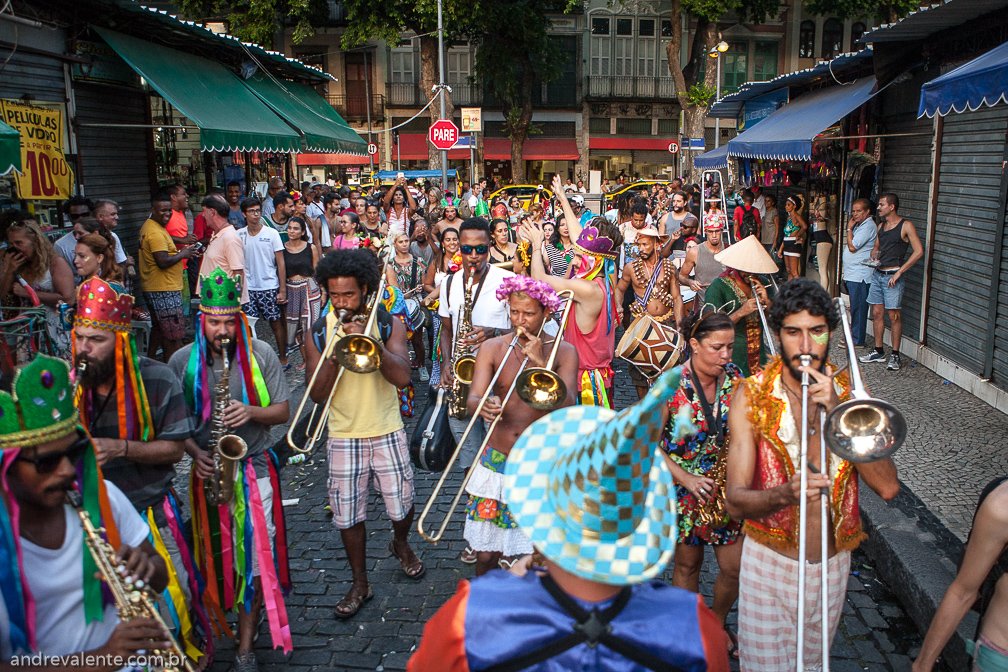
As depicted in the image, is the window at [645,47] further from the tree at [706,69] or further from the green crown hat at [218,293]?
the green crown hat at [218,293]

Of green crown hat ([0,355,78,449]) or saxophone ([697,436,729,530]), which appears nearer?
green crown hat ([0,355,78,449])

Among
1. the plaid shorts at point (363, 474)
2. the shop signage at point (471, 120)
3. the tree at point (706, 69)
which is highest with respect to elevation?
the tree at point (706, 69)

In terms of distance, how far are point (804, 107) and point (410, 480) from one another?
11318mm

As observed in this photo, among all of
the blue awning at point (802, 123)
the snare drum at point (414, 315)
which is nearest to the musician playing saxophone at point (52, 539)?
the snare drum at point (414, 315)

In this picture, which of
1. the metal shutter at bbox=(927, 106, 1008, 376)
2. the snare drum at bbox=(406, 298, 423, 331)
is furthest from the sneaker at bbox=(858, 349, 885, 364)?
the snare drum at bbox=(406, 298, 423, 331)

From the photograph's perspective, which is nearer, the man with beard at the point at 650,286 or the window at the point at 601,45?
the man with beard at the point at 650,286

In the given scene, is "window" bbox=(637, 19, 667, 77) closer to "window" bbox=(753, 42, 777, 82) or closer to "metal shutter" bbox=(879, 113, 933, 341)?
"window" bbox=(753, 42, 777, 82)

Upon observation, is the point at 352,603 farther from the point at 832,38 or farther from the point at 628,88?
the point at 832,38

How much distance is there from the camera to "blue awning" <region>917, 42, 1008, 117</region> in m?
5.08

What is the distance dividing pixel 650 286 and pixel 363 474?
4.09 m

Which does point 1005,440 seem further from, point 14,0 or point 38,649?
point 14,0

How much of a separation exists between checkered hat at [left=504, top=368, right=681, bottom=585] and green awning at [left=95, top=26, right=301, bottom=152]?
10292mm

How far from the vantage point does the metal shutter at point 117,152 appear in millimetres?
10953

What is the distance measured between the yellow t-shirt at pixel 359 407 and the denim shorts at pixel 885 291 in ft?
23.4
